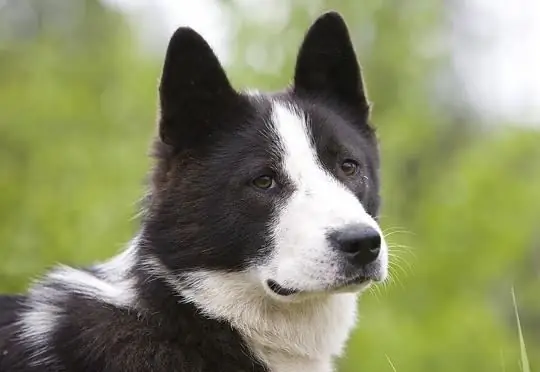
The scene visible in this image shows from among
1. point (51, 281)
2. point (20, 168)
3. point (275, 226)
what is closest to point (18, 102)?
point (20, 168)

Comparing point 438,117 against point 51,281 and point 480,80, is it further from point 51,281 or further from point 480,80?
point 51,281

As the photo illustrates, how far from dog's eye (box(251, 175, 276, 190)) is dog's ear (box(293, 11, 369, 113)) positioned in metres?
0.64

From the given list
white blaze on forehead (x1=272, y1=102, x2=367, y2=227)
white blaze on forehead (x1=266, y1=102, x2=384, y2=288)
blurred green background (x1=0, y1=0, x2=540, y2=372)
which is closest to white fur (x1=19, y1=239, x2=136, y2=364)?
white blaze on forehead (x1=266, y1=102, x2=384, y2=288)

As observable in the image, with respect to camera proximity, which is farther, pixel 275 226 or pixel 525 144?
pixel 525 144

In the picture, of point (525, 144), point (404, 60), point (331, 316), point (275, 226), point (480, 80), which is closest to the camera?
point (275, 226)

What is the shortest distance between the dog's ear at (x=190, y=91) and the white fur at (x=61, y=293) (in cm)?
52

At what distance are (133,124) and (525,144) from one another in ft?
14.7

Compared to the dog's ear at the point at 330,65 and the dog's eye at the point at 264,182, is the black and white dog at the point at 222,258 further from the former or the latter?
the dog's ear at the point at 330,65

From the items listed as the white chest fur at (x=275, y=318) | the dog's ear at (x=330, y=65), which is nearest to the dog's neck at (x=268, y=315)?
the white chest fur at (x=275, y=318)

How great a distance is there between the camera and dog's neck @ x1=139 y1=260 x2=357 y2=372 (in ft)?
11.5

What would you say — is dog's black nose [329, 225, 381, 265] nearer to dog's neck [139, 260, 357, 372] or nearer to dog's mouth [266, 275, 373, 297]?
dog's mouth [266, 275, 373, 297]

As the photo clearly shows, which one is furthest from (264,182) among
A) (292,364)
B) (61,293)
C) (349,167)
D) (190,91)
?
(61,293)

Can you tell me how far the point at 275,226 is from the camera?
343 cm

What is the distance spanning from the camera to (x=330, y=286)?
329 centimetres
